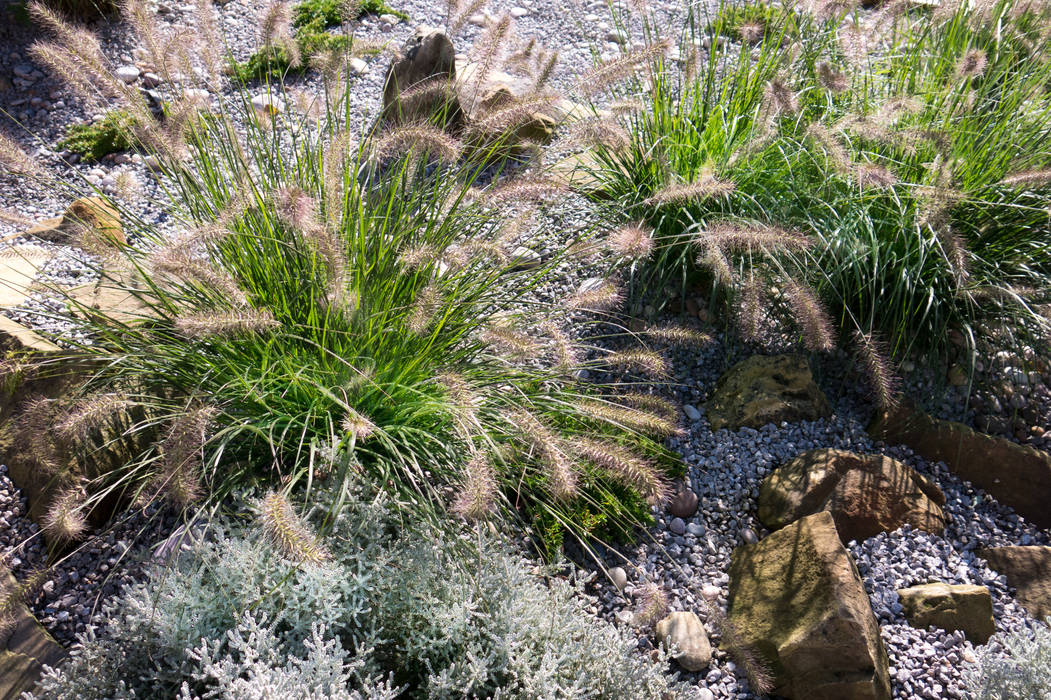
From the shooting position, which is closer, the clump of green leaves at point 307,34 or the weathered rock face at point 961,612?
the weathered rock face at point 961,612

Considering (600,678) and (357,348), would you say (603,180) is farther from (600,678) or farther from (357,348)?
(600,678)

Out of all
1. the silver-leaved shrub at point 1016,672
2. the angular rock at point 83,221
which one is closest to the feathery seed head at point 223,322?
the angular rock at point 83,221

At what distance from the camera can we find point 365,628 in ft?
8.38

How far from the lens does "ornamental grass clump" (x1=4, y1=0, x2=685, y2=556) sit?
102 inches

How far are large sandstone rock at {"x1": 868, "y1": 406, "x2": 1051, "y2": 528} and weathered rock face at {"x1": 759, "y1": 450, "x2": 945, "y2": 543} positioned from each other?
278mm

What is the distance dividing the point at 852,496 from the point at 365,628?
1892 mm

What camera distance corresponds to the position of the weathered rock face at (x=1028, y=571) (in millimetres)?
2959

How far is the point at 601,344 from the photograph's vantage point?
3.80m

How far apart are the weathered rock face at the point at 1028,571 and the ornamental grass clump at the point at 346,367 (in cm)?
135

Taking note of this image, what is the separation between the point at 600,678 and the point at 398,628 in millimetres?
652

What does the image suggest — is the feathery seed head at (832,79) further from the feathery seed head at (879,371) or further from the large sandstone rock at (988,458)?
the large sandstone rock at (988,458)

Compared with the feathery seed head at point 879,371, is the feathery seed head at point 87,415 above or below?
above

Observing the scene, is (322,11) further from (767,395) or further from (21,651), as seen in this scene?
(21,651)

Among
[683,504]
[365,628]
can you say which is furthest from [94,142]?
[683,504]
